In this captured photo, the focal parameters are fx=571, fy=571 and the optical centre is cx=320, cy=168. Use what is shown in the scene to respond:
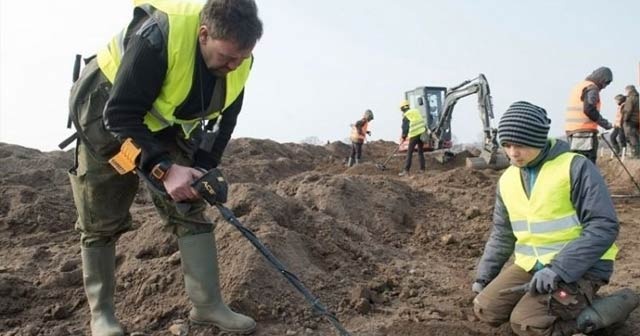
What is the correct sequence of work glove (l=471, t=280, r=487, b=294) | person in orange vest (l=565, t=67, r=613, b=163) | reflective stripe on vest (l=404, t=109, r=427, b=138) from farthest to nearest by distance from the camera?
reflective stripe on vest (l=404, t=109, r=427, b=138), person in orange vest (l=565, t=67, r=613, b=163), work glove (l=471, t=280, r=487, b=294)

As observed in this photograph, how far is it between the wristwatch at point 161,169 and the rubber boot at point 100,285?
2.06 feet

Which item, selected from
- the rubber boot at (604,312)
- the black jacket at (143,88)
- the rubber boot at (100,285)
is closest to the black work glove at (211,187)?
the black jacket at (143,88)

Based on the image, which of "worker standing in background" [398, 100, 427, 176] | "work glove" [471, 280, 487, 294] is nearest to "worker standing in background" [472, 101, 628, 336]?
"work glove" [471, 280, 487, 294]

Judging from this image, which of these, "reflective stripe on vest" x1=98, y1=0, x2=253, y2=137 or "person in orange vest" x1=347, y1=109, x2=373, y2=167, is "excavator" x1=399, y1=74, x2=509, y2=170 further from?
"reflective stripe on vest" x1=98, y1=0, x2=253, y2=137

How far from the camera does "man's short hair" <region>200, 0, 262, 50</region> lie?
2.27 metres

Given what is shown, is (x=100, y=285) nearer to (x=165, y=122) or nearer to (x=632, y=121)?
(x=165, y=122)

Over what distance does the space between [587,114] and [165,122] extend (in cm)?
556

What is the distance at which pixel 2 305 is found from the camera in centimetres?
326

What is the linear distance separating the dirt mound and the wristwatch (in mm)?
893

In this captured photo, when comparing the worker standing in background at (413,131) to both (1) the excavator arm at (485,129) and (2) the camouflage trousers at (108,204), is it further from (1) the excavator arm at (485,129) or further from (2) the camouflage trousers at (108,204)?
(2) the camouflage trousers at (108,204)

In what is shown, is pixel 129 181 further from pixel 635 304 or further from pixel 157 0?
→ pixel 635 304

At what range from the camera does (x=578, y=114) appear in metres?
6.79

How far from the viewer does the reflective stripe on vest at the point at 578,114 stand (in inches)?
264

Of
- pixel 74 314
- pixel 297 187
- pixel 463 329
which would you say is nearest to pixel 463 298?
pixel 463 329
